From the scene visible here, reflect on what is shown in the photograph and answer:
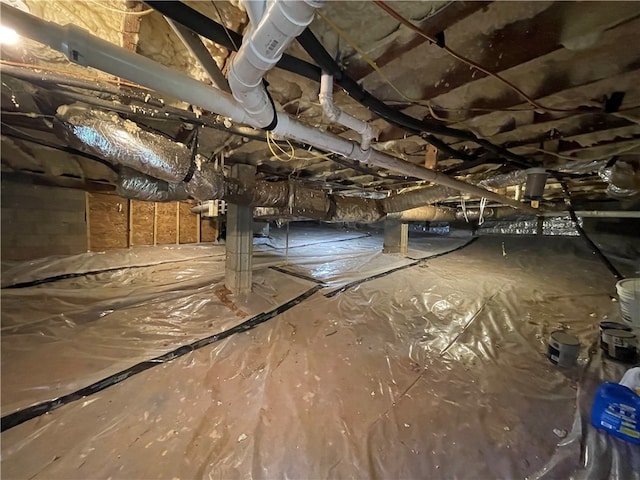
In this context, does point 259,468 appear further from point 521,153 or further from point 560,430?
point 521,153

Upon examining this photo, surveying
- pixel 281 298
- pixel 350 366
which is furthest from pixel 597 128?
pixel 281 298

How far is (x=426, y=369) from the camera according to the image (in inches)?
70.2

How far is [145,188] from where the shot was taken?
1837 mm

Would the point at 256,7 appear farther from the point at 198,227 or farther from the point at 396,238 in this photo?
the point at 198,227

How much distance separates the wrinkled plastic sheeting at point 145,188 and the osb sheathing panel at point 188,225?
3249 millimetres

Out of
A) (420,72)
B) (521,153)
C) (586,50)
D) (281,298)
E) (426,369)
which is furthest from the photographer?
(281,298)

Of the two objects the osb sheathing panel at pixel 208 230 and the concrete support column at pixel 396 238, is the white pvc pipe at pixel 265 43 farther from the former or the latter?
the osb sheathing panel at pixel 208 230

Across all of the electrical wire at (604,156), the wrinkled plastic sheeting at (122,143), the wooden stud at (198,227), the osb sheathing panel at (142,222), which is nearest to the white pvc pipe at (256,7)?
the wrinkled plastic sheeting at (122,143)

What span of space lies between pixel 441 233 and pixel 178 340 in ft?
21.1

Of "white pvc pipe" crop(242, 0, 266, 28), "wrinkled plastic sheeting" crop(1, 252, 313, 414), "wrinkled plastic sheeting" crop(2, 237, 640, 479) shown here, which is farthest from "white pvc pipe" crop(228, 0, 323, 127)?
"wrinkled plastic sheeting" crop(1, 252, 313, 414)

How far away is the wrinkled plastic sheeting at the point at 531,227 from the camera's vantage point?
15.9ft

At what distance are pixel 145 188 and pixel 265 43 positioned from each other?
1.66 meters

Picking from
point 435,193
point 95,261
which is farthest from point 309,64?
point 95,261

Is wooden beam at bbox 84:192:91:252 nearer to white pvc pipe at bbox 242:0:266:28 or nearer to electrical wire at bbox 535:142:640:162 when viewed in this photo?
white pvc pipe at bbox 242:0:266:28
